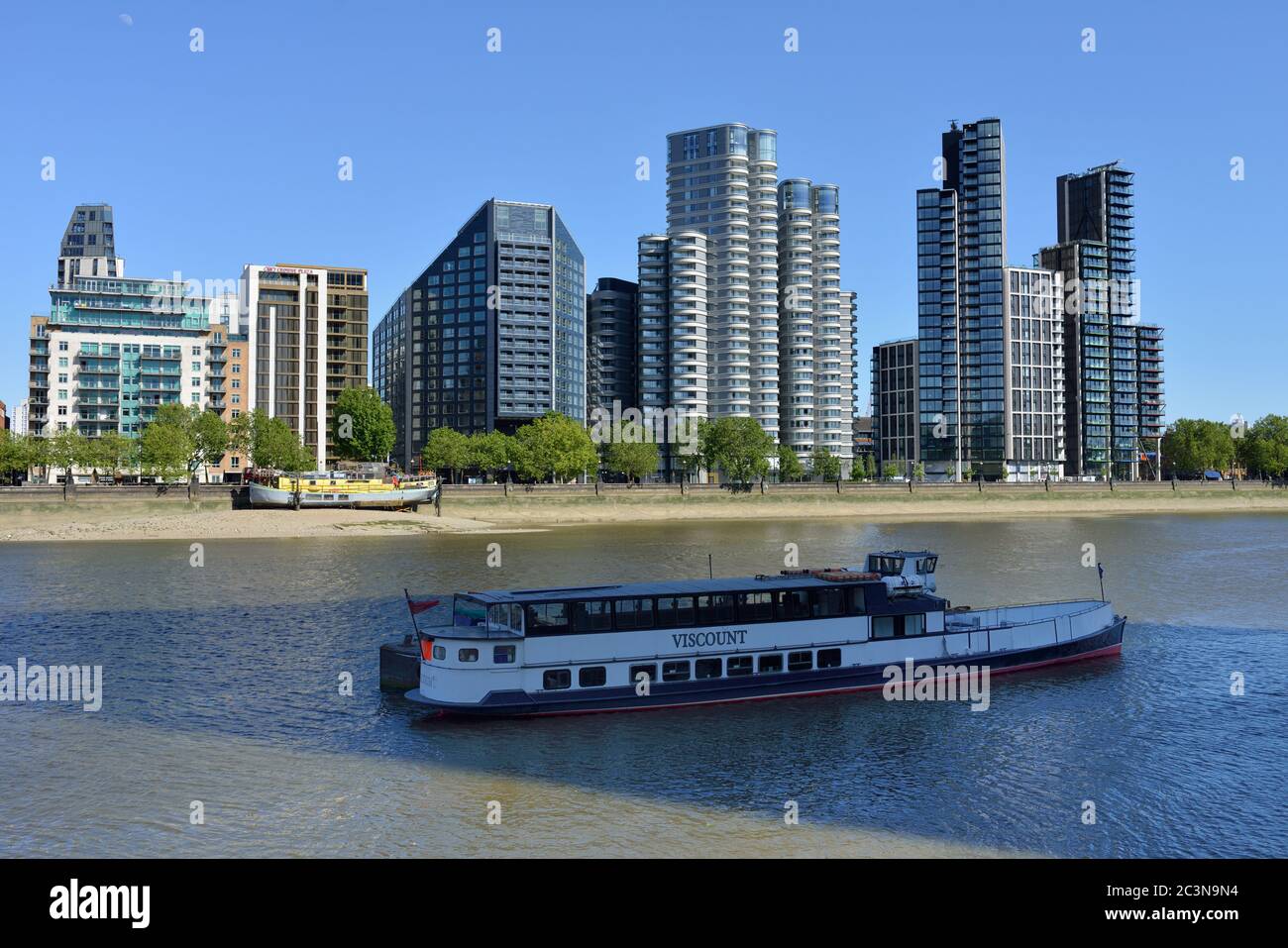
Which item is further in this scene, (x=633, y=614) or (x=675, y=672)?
(x=675, y=672)

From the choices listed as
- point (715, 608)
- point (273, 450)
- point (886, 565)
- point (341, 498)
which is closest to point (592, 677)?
point (715, 608)

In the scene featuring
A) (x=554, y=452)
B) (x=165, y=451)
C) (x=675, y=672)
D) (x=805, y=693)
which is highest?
(x=554, y=452)

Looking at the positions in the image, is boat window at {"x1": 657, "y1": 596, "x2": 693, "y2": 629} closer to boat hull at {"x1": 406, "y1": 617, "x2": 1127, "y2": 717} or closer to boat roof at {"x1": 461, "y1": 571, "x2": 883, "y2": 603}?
boat roof at {"x1": 461, "y1": 571, "x2": 883, "y2": 603}

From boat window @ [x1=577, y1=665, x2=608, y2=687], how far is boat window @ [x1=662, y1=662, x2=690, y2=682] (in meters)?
2.30

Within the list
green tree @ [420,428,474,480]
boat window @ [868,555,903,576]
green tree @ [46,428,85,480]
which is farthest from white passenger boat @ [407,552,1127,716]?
green tree @ [420,428,474,480]

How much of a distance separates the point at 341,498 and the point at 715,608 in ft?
363

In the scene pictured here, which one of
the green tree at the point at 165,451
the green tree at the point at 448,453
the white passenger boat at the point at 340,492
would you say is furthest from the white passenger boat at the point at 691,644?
the green tree at the point at 448,453

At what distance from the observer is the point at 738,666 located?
39250 mm

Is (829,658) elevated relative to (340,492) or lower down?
lower down

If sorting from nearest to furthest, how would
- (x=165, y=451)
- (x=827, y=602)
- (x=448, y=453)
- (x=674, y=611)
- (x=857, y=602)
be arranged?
(x=674, y=611), (x=827, y=602), (x=857, y=602), (x=165, y=451), (x=448, y=453)

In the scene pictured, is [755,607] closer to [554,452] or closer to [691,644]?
[691,644]

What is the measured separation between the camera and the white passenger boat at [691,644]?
36312 mm

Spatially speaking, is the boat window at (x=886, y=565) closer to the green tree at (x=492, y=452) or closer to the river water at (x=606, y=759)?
the river water at (x=606, y=759)

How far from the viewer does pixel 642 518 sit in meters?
153
